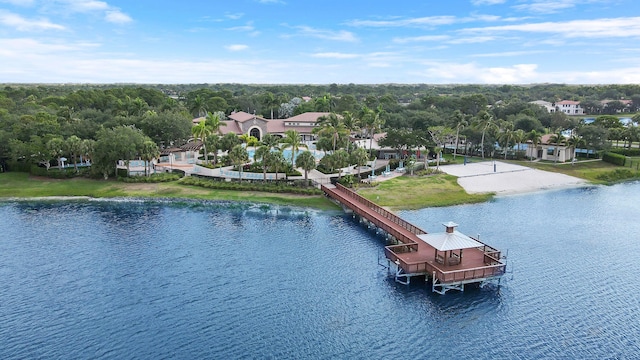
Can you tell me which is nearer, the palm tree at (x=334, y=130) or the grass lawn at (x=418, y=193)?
the grass lawn at (x=418, y=193)

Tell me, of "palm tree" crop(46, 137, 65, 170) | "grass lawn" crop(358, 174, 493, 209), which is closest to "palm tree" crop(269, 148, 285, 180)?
"grass lawn" crop(358, 174, 493, 209)

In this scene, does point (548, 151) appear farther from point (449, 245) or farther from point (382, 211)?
point (449, 245)

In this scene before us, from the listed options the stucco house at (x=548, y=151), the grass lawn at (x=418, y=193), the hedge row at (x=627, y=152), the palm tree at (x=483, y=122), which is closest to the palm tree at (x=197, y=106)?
the grass lawn at (x=418, y=193)

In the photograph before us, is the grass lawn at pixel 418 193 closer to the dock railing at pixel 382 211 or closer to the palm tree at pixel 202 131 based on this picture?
the dock railing at pixel 382 211

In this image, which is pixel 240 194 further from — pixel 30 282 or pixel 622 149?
pixel 622 149

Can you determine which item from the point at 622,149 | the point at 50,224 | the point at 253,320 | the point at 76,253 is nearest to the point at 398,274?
the point at 253,320
